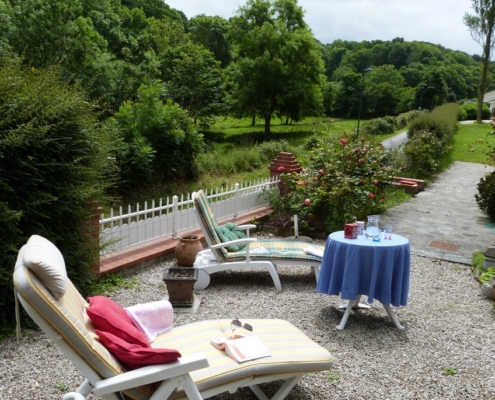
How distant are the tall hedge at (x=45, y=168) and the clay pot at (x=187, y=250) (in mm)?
1578

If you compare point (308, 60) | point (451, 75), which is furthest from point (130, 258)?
point (451, 75)

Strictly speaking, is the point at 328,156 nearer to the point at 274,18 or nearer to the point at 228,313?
the point at 228,313

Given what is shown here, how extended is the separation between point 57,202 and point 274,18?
87.4ft

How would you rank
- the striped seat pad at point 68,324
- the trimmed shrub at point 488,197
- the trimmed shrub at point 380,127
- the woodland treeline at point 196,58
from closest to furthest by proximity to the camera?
the striped seat pad at point 68,324
the trimmed shrub at point 488,197
the woodland treeline at point 196,58
the trimmed shrub at point 380,127

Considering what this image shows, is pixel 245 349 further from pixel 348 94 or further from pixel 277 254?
pixel 348 94

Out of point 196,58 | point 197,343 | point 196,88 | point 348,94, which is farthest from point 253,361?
point 348,94

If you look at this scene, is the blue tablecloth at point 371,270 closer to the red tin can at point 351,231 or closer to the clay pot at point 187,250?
the red tin can at point 351,231

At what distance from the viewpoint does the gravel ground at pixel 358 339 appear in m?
3.31

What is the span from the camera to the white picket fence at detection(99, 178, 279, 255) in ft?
18.5

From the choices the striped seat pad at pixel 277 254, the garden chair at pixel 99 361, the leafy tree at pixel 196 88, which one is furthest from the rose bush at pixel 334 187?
the leafy tree at pixel 196 88

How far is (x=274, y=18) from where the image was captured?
28.0 meters

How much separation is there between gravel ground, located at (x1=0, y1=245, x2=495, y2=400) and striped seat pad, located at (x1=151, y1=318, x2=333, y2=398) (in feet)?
1.39

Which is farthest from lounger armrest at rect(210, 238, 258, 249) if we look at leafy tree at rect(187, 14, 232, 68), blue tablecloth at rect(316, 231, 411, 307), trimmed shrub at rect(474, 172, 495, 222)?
leafy tree at rect(187, 14, 232, 68)

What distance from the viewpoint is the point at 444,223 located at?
9.34 metres
